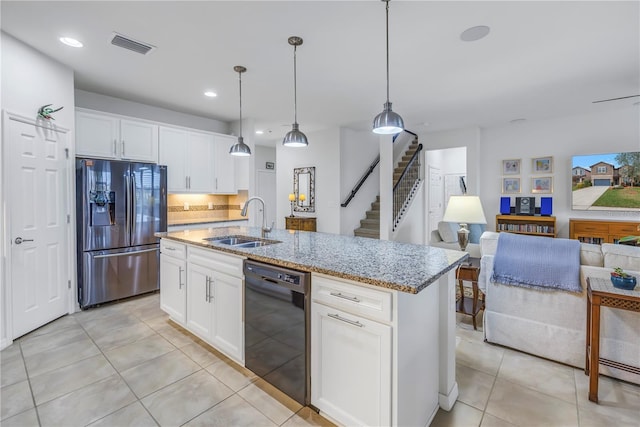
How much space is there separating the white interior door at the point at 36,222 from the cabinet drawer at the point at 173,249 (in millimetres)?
1217

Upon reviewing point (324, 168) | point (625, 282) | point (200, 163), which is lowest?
point (625, 282)

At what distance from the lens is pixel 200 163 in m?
5.07

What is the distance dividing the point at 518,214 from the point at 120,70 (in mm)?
7237

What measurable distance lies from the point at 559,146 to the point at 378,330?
6690 mm

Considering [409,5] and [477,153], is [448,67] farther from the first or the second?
[477,153]

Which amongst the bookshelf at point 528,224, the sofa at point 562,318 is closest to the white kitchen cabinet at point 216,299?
the sofa at point 562,318

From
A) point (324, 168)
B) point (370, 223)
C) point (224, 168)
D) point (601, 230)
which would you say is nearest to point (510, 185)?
point (601, 230)

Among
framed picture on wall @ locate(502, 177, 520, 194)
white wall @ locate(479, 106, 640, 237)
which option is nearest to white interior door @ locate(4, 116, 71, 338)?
white wall @ locate(479, 106, 640, 237)

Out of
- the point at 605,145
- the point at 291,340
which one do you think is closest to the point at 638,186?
the point at 605,145

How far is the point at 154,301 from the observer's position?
3938mm

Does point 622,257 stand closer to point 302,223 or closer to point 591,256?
point 591,256

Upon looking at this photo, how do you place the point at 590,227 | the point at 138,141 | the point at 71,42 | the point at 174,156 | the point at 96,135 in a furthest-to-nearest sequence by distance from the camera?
the point at 590,227 < the point at 174,156 < the point at 138,141 < the point at 96,135 < the point at 71,42

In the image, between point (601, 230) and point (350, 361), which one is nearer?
point (350, 361)

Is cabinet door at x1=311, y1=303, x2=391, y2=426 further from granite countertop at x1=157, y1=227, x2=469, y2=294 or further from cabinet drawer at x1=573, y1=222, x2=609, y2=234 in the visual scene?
cabinet drawer at x1=573, y1=222, x2=609, y2=234
